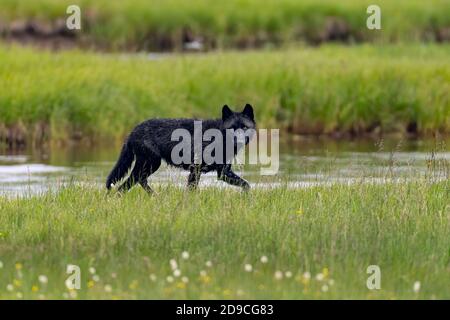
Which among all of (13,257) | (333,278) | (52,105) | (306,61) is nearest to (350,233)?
(333,278)

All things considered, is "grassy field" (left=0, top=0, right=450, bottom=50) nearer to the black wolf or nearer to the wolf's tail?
the wolf's tail

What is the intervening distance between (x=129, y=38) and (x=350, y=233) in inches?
970

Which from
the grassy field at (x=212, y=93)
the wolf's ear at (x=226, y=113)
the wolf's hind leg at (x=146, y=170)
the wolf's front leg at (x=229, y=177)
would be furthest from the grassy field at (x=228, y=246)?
the grassy field at (x=212, y=93)

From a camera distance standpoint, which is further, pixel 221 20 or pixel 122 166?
pixel 221 20

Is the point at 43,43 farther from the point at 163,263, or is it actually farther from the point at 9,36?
the point at 163,263

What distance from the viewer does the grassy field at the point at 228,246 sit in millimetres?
8844

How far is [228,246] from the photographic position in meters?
9.78

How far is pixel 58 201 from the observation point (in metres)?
12.0

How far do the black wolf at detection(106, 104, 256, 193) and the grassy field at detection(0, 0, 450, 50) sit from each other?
20717 mm

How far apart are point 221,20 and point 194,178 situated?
22.5 meters

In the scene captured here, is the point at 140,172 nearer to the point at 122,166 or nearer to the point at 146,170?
the point at 146,170

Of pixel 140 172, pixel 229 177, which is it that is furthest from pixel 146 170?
pixel 229 177

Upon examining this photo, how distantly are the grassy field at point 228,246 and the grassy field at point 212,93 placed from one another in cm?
944

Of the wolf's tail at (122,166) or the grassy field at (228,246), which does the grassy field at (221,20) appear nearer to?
the wolf's tail at (122,166)
